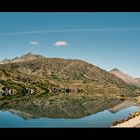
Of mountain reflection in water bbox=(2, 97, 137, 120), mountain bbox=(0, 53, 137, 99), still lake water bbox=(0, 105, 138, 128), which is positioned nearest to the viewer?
still lake water bbox=(0, 105, 138, 128)

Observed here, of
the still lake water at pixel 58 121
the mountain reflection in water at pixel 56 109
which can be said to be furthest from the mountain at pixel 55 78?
the still lake water at pixel 58 121

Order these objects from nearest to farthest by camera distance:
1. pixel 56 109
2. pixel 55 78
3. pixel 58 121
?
1. pixel 58 121
2. pixel 56 109
3. pixel 55 78

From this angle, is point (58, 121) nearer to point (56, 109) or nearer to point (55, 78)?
point (56, 109)

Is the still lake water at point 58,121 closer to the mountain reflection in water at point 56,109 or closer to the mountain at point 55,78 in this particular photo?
the mountain reflection in water at point 56,109

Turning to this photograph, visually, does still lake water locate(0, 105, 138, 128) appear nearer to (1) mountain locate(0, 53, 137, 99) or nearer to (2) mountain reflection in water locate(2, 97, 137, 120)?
(2) mountain reflection in water locate(2, 97, 137, 120)

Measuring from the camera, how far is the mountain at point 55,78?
3688 inches

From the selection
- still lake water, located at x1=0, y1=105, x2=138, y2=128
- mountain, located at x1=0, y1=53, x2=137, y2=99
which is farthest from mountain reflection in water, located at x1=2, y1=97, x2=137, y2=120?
mountain, located at x1=0, y1=53, x2=137, y2=99

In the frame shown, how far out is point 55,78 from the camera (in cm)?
12262

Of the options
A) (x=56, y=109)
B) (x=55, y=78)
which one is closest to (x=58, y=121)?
(x=56, y=109)

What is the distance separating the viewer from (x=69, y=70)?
15300 cm

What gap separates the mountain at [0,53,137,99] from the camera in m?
93.7

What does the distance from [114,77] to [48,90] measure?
6941 centimetres
